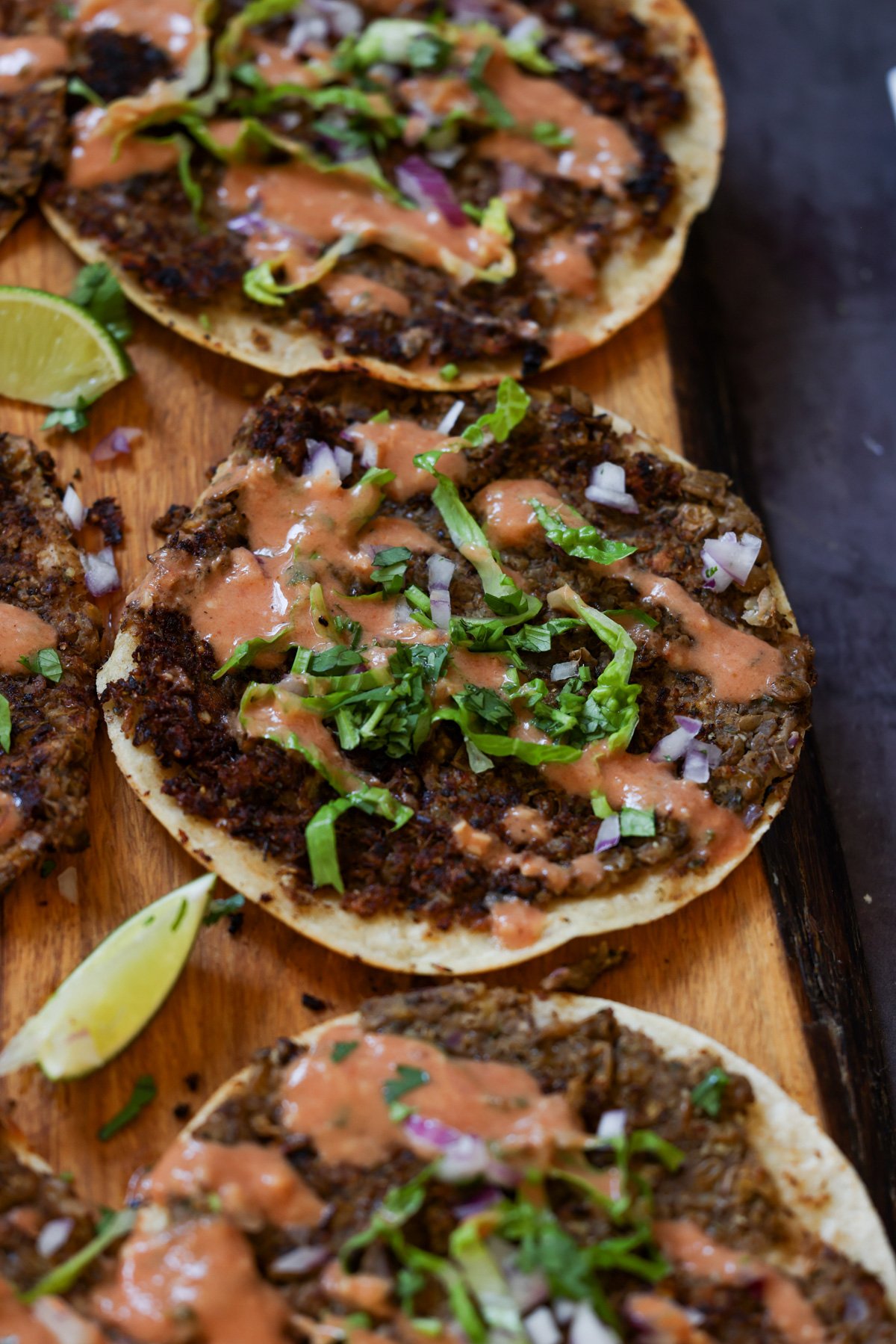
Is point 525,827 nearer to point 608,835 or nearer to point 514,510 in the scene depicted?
point 608,835

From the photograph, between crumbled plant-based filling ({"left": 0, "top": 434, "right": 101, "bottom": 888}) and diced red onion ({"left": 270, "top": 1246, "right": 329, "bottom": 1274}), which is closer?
diced red onion ({"left": 270, "top": 1246, "right": 329, "bottom": 1274})

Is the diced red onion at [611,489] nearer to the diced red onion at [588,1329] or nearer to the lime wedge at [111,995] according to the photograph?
the lime wedge at [111,995]

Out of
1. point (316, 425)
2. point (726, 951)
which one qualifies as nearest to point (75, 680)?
point (316, 425)

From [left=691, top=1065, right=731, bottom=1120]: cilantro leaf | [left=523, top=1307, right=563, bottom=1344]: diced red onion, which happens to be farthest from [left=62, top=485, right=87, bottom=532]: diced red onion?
[left=523, top=1307, right=563, bottom=1344]: diced red onion

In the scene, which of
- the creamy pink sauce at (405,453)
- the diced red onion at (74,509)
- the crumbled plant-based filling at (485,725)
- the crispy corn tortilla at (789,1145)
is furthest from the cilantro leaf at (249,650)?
the crispy corn tortilla at (789,1145)

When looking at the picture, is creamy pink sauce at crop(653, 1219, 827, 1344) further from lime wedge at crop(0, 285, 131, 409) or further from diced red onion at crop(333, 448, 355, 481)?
lime wedge at crop(0, 285, 131, 409)

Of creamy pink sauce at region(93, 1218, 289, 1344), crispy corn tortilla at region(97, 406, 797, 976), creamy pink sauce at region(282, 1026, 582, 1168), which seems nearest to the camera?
creamy pink sauce at region(93, 1218, 289, 1344)

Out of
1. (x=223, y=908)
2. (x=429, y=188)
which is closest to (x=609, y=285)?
(x=429, y=188)
